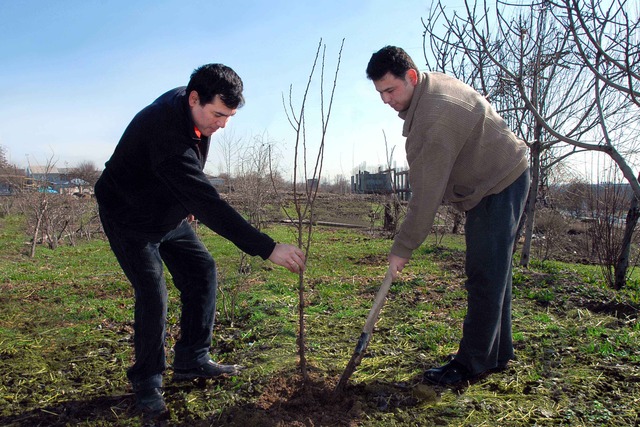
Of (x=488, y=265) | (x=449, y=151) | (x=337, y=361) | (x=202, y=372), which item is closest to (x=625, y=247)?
(x=488, y=265)

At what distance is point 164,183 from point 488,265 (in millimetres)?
1716

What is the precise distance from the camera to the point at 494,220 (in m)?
2.54

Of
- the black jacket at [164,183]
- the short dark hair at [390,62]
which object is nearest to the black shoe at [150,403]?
the black jacket at [164,183]

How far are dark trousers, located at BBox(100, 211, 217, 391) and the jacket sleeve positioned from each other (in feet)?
1.26

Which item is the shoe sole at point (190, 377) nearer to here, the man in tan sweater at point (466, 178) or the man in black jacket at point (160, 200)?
the man in black jacket at point (160, 200)

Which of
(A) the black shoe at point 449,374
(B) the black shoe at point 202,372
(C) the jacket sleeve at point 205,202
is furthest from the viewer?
(B) the black shoe at point 202,372

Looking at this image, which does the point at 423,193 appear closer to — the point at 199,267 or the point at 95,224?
the point at 199,267

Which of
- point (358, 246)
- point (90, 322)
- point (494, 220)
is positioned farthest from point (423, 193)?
point (358, 246)

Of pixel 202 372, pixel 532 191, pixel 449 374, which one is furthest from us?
pixel 532 191

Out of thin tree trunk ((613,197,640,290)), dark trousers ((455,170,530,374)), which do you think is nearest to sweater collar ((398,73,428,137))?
dark trousers ((455,170,530,374))

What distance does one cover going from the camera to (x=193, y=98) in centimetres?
233

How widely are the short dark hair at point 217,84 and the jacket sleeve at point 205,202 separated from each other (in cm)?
29

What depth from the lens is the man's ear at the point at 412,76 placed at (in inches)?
93.9

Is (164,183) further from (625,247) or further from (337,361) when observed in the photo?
(625,247)
